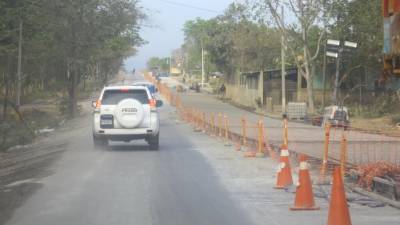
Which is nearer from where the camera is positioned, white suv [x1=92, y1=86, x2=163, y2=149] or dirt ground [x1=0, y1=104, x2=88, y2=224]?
dirt ground [x1=0, y1=104, x2=88, y2=224]

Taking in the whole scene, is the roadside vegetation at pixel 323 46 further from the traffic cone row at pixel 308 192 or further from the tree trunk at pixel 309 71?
the traffic cone row at pixel 308 192

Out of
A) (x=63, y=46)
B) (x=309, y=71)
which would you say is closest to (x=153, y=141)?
(x=63, y=46)

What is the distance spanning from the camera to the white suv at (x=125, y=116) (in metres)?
20.8

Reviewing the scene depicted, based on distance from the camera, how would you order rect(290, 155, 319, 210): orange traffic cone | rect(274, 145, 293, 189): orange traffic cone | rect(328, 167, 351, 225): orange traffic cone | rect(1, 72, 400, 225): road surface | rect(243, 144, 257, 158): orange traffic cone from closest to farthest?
rect(328, 167, 351, 225): orange traffic cone < rect(1, 72, 400, 225): road surface < rect(290, 155, 319, 210): orange traffic cone < rect(274, 145, 293, 189): orange traffic cone < rect(243, 144, 257, 158): orange traffic cone

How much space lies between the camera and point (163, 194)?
12023mm

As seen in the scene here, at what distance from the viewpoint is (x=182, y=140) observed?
2580cm

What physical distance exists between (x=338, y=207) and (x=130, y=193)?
192 inches

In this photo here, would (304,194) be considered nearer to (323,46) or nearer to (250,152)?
(250,152)

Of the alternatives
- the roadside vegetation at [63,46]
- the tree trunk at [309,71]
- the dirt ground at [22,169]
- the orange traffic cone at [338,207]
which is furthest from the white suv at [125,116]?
the tree trunk at [309,71]

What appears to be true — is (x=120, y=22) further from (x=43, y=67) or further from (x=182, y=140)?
(x=182, y=140)

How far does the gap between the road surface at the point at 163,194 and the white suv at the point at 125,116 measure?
2.83 feet

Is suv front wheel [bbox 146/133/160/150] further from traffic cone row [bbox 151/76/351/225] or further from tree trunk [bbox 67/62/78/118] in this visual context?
tree trunk [bbox 67/62/78/118]

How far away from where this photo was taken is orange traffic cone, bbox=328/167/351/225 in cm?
819

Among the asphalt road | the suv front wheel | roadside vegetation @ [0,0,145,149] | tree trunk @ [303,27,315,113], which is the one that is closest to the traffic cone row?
the asphalt road
